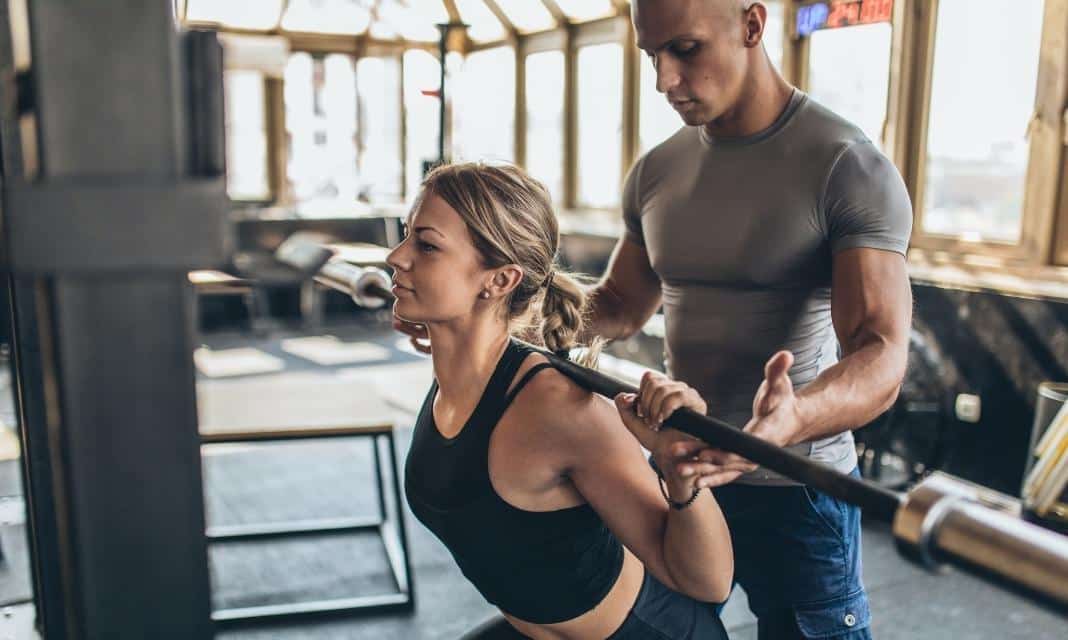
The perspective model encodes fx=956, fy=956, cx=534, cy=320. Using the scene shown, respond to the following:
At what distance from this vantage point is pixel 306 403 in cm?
546

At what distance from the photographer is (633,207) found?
1.82 meters

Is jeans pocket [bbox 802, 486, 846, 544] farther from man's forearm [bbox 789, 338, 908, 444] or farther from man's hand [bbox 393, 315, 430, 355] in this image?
man's hand [bbox 393, 315, 430, 355]

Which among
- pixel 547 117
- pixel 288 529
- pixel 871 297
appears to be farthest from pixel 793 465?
pixel 547 117

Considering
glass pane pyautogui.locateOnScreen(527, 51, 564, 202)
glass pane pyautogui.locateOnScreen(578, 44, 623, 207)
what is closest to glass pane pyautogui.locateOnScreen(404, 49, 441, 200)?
glass pane pyautogui.locateOnScreen(527, 51, 564, 202)

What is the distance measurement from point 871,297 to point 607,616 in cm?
61

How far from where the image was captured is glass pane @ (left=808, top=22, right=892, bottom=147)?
4551 millimetres

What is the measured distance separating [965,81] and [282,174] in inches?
227

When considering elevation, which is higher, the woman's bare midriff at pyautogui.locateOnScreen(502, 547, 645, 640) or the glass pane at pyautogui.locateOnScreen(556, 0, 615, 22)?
the glass pane at pyautogui.locateOnScreen(556, 0, 615, 22)

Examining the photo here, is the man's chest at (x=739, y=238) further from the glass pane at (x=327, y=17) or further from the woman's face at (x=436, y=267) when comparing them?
the glass pane at (x=327, y=17)

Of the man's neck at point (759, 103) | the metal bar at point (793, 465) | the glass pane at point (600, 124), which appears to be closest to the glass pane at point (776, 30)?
the glass pane at point (600, 124)

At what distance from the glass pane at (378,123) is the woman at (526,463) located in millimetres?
7157

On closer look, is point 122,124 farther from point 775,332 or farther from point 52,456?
point 775,332

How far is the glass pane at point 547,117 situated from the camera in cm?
748

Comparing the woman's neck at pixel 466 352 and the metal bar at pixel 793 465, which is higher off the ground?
the metal bar at pixel 793 465
